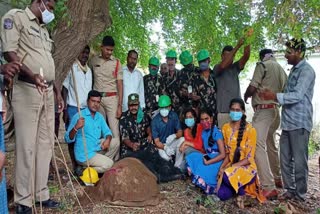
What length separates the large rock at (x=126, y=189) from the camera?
4.19 meters

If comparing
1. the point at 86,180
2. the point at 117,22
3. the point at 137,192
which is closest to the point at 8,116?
the point at 86,180

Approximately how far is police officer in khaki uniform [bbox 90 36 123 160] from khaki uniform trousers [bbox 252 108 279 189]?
2001 mm

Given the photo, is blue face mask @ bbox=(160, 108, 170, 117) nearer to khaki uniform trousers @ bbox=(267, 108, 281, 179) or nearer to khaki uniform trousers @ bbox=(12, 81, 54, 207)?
khaki uniform trousers @ bbox=(267, 108, 281, 179)

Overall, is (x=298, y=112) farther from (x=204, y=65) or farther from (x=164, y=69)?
(x=164, y=69)

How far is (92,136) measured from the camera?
5090mm

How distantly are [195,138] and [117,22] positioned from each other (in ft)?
9.66

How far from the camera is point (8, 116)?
3936mm

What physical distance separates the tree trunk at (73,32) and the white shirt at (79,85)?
19.0 inches

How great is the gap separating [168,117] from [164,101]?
0.26m

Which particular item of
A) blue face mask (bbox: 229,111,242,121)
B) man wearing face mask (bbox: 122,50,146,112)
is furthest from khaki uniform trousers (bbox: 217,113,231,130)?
man wearing face mask (bbox: 122,50,146,112)

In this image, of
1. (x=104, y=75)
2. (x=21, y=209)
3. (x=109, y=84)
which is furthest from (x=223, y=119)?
(x=21, y=209)

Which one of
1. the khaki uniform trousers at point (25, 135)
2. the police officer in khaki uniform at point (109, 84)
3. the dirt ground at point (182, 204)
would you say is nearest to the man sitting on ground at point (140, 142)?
the police officer in khaki uniform at point (109, 84)

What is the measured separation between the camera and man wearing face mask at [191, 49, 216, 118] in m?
5.71

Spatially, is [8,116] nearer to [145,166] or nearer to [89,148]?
[89,148]
